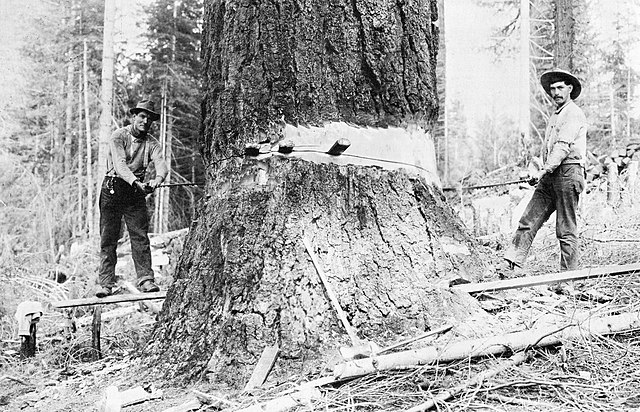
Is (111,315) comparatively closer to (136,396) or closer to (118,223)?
(118,223)

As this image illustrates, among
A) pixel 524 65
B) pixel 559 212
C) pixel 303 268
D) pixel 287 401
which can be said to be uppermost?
pixel 524 65

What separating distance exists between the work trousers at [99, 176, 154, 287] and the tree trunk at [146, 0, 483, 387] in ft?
9.88

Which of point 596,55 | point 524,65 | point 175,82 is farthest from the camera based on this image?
point 596,55

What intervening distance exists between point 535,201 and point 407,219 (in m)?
2.47

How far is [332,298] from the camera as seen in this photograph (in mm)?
2852

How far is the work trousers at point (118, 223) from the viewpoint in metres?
6.12

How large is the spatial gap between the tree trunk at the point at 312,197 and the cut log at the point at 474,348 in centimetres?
31

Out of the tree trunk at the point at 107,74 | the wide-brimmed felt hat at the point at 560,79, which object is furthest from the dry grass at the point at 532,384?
the tree trunk at the point at 107,74

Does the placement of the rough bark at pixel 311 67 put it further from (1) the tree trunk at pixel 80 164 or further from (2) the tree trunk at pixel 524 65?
(1) the tree trunk at pixel 80 164

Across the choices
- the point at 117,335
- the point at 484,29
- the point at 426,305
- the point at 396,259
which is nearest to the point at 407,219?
the point at 396,259

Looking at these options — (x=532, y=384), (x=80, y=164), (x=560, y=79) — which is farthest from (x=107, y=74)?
(x=532, y=384)

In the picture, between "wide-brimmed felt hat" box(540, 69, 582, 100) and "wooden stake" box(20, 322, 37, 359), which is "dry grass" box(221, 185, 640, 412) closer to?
"wide-brimmed felt hat" box(540, 69, 582, 100)

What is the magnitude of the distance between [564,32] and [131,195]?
31.1 feet

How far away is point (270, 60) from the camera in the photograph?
3.21m
